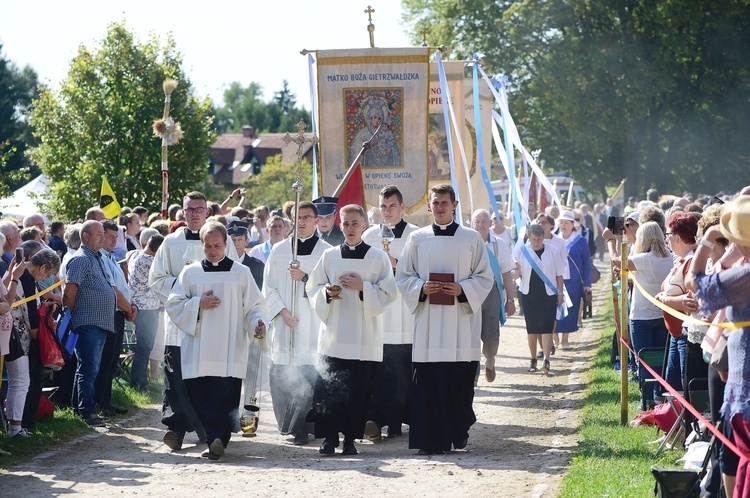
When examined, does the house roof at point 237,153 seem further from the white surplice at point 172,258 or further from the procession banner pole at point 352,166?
the white surplice at point 172,258

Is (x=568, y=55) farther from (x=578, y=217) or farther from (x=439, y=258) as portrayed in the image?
(x=439, y=258)

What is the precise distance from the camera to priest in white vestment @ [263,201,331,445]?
10664 mm

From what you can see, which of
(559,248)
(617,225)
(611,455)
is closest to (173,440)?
(611,455)

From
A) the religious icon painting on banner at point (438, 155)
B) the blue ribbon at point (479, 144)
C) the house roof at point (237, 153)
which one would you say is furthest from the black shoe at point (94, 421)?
the house roof at point (237, 153)

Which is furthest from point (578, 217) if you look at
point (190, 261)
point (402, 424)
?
point (190, 261)

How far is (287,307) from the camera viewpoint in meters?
10.9

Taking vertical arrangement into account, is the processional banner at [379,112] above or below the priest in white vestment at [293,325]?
above

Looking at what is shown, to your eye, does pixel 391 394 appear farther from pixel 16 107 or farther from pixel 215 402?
pixel 16 107

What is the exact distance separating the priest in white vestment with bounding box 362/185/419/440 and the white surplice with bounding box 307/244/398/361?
0.50 m

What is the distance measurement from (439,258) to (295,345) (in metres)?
1.71

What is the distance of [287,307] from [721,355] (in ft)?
17.1

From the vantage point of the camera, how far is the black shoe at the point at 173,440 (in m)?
9.93

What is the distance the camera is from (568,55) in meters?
42.1

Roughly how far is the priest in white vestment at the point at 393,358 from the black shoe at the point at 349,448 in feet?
2.39
